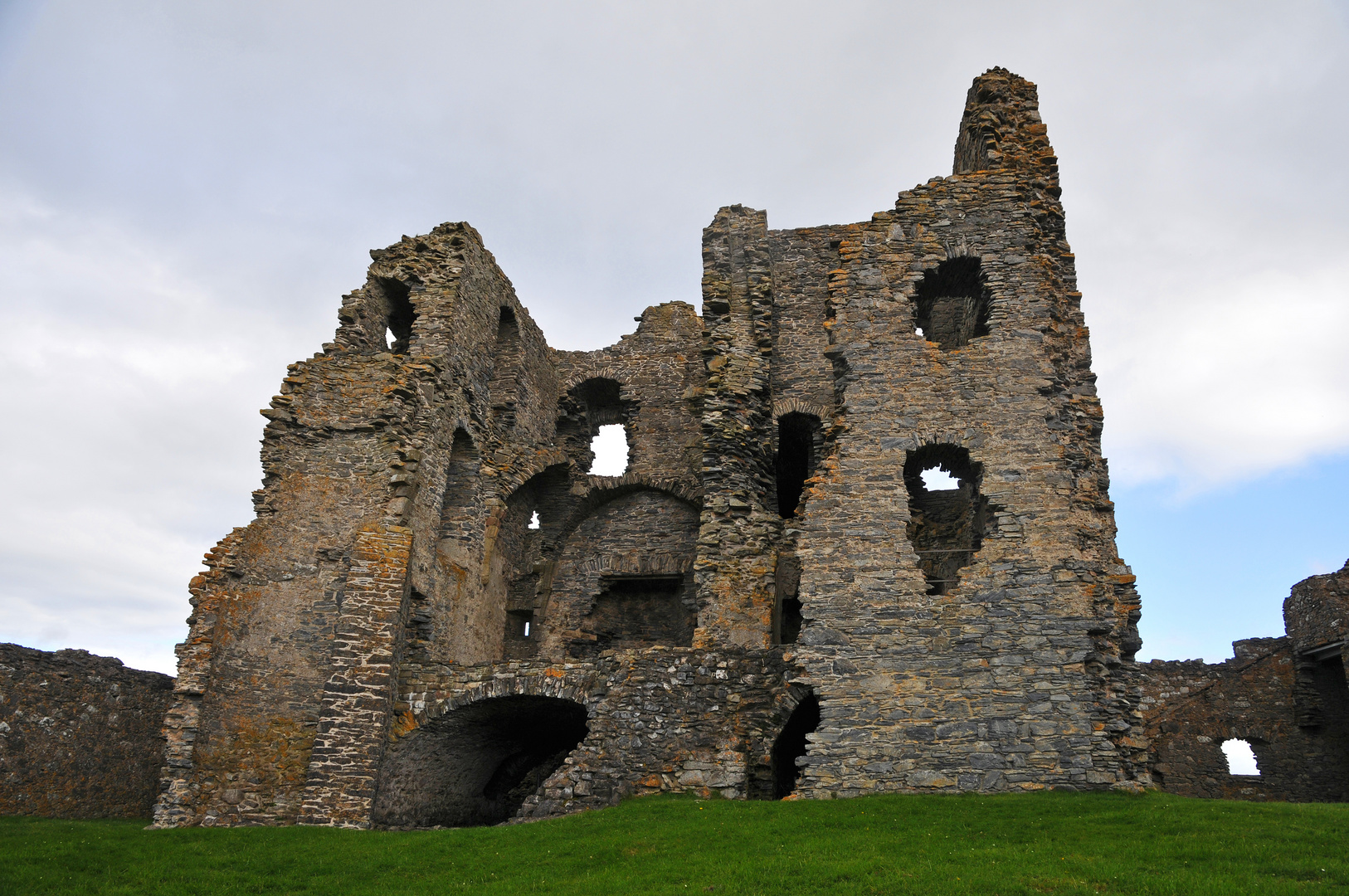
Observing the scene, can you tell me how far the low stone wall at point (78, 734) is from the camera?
13.6 m

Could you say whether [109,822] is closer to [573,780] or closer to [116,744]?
[116,744]

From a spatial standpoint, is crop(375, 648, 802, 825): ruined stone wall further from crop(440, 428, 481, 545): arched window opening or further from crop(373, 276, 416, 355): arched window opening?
crop(373, 276, 416, 355): arched window opening

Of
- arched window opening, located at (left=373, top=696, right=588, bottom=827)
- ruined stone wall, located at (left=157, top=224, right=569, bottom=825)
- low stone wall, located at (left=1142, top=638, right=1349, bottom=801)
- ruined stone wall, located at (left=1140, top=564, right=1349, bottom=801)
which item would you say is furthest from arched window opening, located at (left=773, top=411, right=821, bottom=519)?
ruined stone wall, located at (left=1140, top=564, right=1349, bottom=801)

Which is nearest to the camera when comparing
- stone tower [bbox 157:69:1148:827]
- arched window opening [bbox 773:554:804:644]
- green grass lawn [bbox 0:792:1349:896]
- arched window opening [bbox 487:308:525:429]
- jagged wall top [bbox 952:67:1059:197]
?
green grass lawn [bbox 0:792:1349:896]

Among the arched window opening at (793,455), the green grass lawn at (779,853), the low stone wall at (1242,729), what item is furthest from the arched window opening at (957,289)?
the low stone wall at (1242,729)

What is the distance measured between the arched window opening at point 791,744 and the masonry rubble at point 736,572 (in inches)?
5.5

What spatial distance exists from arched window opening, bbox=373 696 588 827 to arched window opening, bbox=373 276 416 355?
7.81m

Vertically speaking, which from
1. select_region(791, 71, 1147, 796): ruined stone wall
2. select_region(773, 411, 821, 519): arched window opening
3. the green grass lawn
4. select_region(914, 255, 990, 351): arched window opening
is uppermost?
select_region(914, 255, 990, 351): arched window opening

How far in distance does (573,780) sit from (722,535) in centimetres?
519

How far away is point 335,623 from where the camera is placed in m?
14.8

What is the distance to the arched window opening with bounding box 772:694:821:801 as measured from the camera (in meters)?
12.8

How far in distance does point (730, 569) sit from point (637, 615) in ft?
18.5

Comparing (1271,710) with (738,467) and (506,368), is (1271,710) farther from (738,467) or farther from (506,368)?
(506,368)

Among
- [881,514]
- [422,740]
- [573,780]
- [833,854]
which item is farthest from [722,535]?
[833,854]
